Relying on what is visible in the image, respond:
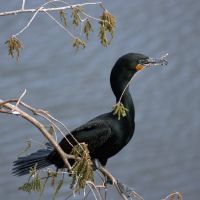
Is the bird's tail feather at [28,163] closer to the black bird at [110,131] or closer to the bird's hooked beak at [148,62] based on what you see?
the black bird at [110,131]

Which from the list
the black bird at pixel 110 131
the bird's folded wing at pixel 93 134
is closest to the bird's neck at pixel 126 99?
the black bird at pixel 110 131

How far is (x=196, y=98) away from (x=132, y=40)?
1.96 ft

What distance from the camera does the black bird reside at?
3.42 meters

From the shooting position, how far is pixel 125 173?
5.10m

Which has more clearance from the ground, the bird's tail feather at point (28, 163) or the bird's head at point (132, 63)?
the bird's head at point (132, 63)

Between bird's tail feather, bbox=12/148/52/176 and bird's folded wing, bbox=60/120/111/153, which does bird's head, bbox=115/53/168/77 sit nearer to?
bird's folded wing, bbox=60/120/111/153

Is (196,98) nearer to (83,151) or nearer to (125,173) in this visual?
(125,173)

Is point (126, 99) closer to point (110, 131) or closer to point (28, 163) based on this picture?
point (110, 131)

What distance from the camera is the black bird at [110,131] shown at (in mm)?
3424

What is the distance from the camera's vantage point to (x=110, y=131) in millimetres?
3428

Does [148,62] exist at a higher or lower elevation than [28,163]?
higher


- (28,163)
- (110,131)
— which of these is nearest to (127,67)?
(110,131)

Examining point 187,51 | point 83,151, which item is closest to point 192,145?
point 187,51

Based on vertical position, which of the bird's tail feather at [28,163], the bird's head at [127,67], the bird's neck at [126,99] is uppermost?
the bird's head at [127,67]
